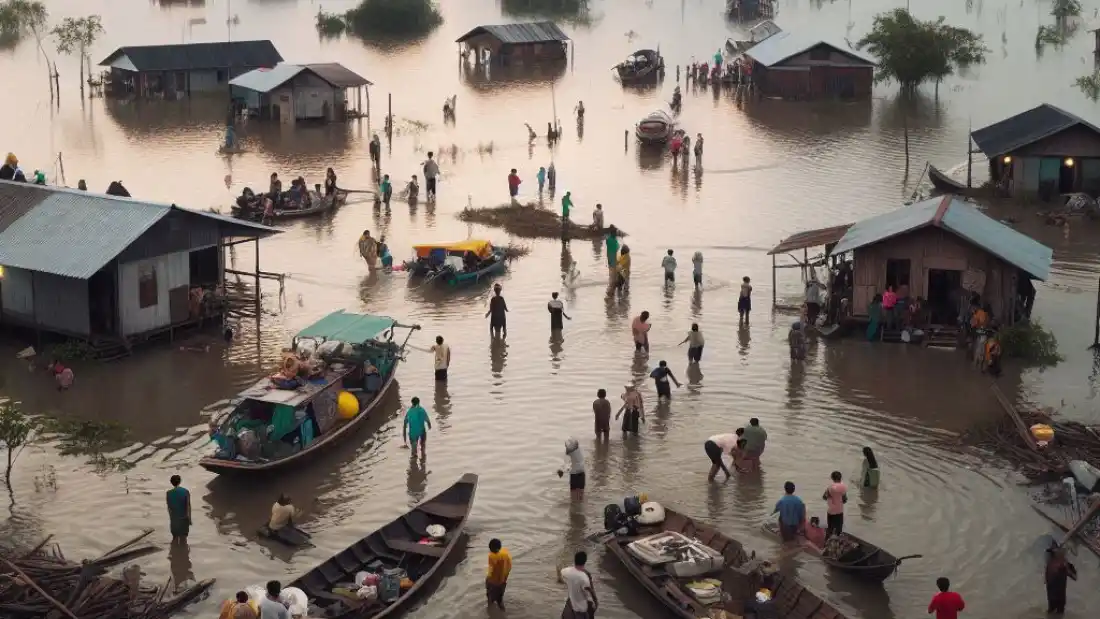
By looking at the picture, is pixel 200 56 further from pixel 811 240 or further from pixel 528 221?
pixel 811 240

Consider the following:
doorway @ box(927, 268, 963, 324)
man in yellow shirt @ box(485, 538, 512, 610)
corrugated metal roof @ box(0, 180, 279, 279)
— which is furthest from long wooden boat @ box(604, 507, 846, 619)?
corrugated metal roof @ box(0, 180, 279, 279)

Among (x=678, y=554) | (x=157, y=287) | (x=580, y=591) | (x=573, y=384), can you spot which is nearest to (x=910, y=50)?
(x=573, y=384)

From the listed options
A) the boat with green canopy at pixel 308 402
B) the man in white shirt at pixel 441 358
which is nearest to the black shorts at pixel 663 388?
the man in white shirt at pixel 441 358

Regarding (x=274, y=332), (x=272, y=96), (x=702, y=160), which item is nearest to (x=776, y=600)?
(x=274, y=332)

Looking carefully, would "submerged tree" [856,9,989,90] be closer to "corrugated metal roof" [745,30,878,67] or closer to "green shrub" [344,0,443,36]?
"corrugated metal roof" [745,30,878,67]

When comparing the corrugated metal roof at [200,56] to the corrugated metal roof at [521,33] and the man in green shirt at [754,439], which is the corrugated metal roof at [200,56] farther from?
the man in green shirt at [754,439]

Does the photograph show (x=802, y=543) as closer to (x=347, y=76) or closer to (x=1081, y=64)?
(x=347, y=76)

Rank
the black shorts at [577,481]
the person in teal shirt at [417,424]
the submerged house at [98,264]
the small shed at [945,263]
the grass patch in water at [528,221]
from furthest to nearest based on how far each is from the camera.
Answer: the grass patch in water at [528,221] < the small shed at [945,263] < the submerged house at [98,264] < the person in teal shirt at [417,424] < the black shorts at [577,481]
